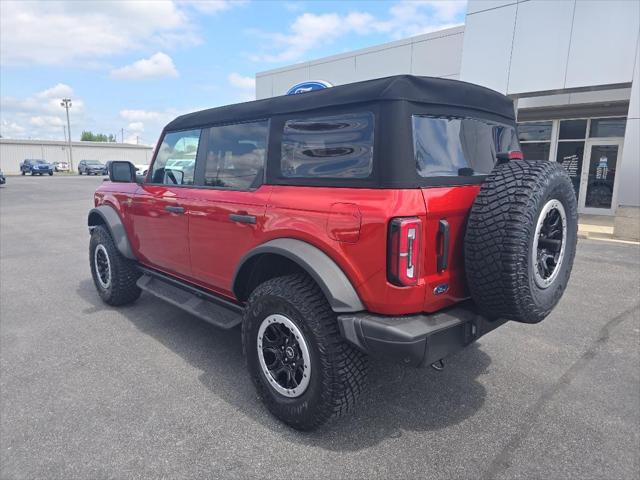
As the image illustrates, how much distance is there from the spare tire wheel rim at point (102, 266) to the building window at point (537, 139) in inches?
481

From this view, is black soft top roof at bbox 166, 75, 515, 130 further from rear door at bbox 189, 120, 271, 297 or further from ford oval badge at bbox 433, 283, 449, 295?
ford oval badge at bbox 433, 283, 449, 295

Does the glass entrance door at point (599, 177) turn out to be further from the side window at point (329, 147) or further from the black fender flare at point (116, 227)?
the black fender flare at point (116, 227)

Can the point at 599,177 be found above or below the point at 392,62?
below

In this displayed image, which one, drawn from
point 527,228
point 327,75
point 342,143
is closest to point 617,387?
point 527,228

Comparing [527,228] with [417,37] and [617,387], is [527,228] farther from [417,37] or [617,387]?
[417,37]

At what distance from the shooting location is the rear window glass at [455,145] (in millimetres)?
2385

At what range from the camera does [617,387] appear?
Result: 10.2 feet

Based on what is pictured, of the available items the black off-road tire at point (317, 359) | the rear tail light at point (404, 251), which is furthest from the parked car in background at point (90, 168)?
the rear tail light at point (404, 251)

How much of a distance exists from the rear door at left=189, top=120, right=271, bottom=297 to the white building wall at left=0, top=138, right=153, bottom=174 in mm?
50326

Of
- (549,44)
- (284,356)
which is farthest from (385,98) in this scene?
(549,44)

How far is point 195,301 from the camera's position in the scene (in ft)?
11.8

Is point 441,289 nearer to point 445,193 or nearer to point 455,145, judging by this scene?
point 445,193

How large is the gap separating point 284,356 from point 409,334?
0.88 meters

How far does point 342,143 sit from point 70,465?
7.59 feet
